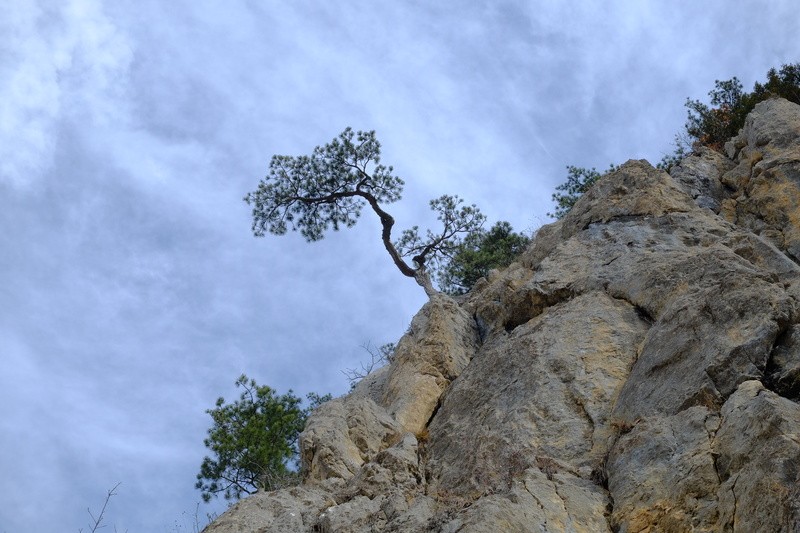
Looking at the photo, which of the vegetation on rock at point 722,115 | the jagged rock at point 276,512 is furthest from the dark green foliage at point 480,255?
the jagged rock at point 276,512

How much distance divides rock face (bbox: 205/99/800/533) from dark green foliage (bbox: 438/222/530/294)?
9200 millimetres

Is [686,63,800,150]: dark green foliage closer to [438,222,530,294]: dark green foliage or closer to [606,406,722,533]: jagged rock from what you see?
[438,222,530,294]: dark green foliage

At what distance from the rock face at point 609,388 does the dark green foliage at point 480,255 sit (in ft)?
30.2

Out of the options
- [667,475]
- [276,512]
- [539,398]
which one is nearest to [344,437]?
[276,512]

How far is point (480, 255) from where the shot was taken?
2678 centimetres

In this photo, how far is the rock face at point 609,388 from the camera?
832 cm

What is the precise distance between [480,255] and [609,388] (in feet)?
51.0

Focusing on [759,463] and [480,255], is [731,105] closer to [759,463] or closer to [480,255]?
[480,255]

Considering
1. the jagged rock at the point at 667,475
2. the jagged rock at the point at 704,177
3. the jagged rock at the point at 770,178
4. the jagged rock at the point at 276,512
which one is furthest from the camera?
the jagged rock at the point at 704,177

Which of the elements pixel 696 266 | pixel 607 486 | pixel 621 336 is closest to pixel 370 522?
pixel 607 486

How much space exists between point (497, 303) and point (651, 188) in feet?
11.9

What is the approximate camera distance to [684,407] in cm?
952

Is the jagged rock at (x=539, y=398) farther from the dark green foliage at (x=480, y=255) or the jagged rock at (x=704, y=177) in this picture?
the dark green foliage at (x=480, y=255)

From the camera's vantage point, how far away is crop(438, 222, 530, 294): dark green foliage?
87.3ft
